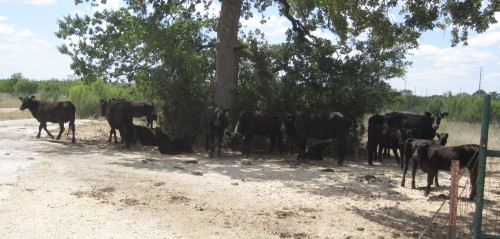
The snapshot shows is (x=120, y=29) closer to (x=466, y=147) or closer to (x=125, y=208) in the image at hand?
(x=125, y=208)

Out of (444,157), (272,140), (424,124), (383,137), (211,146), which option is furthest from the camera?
(272,140)

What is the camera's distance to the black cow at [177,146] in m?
15.8

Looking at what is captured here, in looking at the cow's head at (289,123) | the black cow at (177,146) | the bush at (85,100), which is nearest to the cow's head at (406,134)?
the cow's head at (289,123)

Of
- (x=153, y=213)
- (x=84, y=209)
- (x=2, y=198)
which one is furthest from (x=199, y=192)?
(x=2, y=198)

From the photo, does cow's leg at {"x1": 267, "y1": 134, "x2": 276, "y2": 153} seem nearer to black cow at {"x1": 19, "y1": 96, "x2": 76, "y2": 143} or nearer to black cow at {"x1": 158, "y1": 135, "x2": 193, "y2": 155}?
black cow at {"x1": 158, "y1": 135, "x2": 193, "y2": 155}

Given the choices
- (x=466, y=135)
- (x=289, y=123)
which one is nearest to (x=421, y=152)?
(x=289, y=123)

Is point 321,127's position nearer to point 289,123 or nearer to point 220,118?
point 289,123

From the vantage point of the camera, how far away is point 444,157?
9.74 meters

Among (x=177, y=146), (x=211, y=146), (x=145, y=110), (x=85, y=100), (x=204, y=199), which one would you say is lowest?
(x=204, y=199)

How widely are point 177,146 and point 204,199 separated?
23.5 ft

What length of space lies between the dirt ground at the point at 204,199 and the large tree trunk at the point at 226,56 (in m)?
3.76

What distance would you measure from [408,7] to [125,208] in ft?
24.7

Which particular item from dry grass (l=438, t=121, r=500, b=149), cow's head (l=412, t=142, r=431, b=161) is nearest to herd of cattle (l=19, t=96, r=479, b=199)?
cow's head (l=412, t=142, r=431, b=161)

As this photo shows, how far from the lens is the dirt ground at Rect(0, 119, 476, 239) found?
23.4ft
